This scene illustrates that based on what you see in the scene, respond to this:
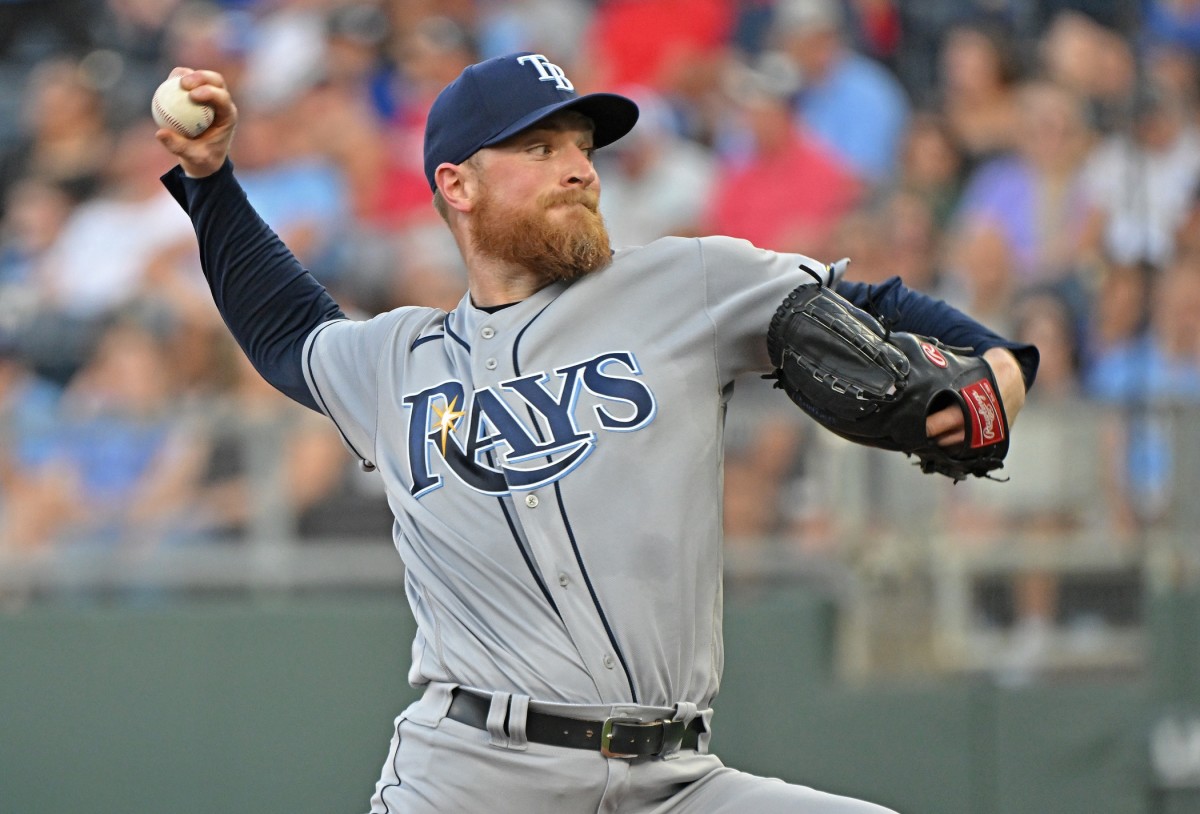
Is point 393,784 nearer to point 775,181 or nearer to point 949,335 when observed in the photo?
point 949,335

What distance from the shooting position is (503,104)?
119 inches

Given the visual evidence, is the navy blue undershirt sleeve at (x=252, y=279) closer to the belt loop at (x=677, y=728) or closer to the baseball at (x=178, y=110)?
the baseball at (x=178, y=110)

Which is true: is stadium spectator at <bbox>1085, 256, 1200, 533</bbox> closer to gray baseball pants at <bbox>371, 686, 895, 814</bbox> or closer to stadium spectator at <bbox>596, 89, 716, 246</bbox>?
stadium spectator at <bbox>596, 89, 716, 246</bbox>

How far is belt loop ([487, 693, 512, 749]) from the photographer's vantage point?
2.77 m

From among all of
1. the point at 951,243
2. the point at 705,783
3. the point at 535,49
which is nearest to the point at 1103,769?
the point at 951,243

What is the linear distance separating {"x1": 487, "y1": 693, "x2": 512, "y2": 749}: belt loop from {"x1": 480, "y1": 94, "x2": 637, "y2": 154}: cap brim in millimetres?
1024

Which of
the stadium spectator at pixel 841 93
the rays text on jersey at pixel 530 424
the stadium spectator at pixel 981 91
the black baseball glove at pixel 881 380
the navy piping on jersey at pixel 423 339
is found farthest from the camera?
the stadium spectator at pixel 841 93

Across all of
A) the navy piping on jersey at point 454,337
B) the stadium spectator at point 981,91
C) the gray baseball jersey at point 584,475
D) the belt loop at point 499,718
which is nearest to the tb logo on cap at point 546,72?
the gray baseball jersey at point 584,475

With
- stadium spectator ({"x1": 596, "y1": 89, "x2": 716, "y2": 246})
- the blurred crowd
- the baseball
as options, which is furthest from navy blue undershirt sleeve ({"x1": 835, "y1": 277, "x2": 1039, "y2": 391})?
stadium spectator ({"x1": 596, "y1": 89, "x2": 716, "y2": 246})

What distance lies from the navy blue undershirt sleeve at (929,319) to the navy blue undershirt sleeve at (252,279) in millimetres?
1119

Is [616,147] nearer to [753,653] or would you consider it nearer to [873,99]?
[873,99]

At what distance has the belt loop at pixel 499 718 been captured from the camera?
2.77m

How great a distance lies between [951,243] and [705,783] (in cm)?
432

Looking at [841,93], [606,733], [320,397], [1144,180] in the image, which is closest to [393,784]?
[606,733]
